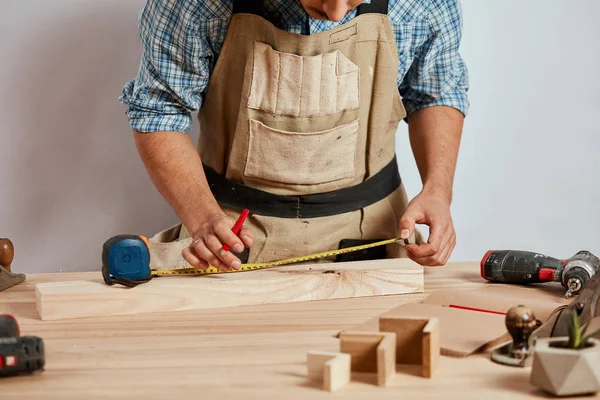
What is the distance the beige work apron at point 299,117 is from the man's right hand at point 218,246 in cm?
29

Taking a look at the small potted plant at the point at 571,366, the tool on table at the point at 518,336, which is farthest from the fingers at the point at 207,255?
the small potted plant at the point at 571,366

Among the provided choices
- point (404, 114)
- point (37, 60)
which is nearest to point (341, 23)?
point (404, 114)

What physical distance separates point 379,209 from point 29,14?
1.43m

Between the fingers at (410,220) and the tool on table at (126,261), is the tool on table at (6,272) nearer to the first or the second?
the tool on table at (126,261)

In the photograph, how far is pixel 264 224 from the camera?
234 cm

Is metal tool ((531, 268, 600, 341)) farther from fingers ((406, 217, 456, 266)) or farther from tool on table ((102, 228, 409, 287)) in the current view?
tool on table ((102, 228, 409, 287))

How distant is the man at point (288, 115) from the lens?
221 cm

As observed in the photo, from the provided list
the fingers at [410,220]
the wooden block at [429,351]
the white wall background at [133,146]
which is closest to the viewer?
the wooden block at [429,351]

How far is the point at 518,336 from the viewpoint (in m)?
1.39

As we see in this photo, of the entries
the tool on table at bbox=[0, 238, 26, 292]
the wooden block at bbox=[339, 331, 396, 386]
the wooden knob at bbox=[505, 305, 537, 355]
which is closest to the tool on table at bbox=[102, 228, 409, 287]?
the tool on table at bbox=[0, 238, 26, 292]

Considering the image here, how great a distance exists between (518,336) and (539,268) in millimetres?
598

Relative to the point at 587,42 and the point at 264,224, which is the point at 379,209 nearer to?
the point at 264,224

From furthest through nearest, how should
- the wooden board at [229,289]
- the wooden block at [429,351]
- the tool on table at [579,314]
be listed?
the wooden board at [229,289] → the tool on table at [579,314] → the wooden block at [429,351]

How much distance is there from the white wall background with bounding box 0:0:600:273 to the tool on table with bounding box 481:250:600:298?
1.06 m
